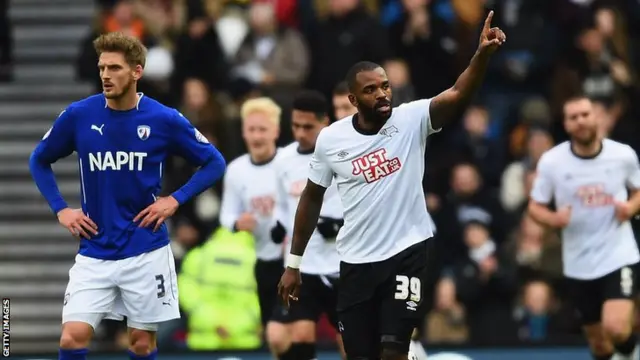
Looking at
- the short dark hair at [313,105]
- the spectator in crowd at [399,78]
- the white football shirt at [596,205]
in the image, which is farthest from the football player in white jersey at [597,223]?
the spectator in crowd at [399,78]

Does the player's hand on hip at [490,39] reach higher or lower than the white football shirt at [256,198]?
higher

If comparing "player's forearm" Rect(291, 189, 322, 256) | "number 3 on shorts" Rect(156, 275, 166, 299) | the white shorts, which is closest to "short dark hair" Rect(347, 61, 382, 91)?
"player's forearm" Rect(291, 189, 322, 256)

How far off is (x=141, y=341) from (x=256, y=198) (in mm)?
3106

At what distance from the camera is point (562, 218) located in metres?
13.1

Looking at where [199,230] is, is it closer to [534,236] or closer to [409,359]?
[534,236]

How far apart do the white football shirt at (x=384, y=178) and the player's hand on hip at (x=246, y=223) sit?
2451 millimetres

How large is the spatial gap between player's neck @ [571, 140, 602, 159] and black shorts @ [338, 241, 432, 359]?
3230 millimetres

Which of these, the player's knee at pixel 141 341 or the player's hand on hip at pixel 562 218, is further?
the player's hand on hip at pixel 562 218

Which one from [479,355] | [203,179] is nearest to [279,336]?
[203,179]

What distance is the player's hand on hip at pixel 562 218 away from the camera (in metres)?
13.1

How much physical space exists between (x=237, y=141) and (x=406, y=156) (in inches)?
277

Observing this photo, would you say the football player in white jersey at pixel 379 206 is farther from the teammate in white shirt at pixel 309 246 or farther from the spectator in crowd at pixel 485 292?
the spectator in crowd at pixel 485 292

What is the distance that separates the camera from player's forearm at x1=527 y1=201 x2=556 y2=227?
43.2 feet

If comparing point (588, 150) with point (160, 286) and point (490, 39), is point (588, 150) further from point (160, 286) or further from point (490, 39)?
point (160, 286)
